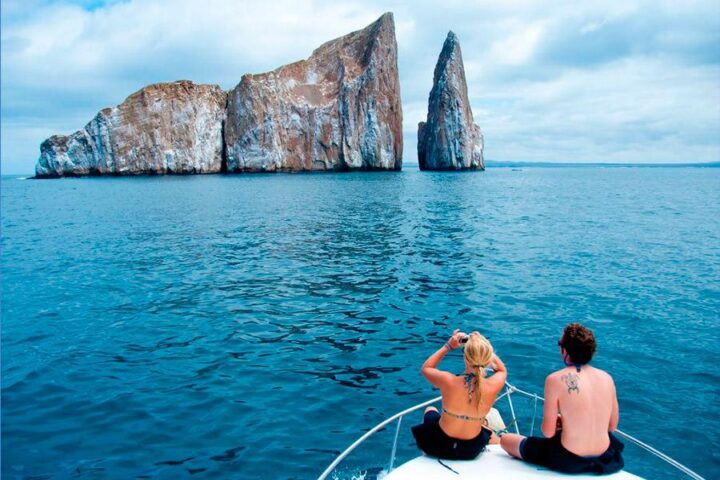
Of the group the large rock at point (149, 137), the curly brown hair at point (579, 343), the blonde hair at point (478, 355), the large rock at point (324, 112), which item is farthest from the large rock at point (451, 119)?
the blonde hair at point (478, 355)

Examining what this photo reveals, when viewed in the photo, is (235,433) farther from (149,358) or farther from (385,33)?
(385,33)

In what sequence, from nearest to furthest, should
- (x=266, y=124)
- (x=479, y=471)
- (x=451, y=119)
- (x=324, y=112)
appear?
(x=479, y=471) < (x=266, y=124) < (x=324, y=112) < (x=451, y=119)

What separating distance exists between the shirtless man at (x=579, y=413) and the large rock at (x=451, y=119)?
120 m

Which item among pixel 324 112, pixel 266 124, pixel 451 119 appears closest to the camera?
pixel 266 124

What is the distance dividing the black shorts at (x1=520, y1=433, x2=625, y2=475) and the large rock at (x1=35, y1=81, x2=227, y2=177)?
380ft

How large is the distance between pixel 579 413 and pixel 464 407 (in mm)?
1185

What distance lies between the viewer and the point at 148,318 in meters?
14.4

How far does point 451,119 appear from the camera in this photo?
120 meters

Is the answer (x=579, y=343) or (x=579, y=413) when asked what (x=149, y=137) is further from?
(x=579, y=413)

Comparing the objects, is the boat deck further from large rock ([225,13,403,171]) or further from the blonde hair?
large rock ([225,13,403,171])

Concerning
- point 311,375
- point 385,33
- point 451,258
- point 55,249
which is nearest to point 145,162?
point 385,33

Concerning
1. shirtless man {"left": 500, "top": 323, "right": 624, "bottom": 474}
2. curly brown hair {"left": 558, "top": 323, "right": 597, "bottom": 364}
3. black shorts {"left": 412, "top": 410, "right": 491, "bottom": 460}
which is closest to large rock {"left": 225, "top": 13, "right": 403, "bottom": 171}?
black shorts {"left": 412, "top": 410, "right": 491, "bottom": 460}

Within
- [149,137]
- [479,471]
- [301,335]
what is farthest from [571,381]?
[149,137]

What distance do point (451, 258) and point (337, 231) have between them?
9.56 m
